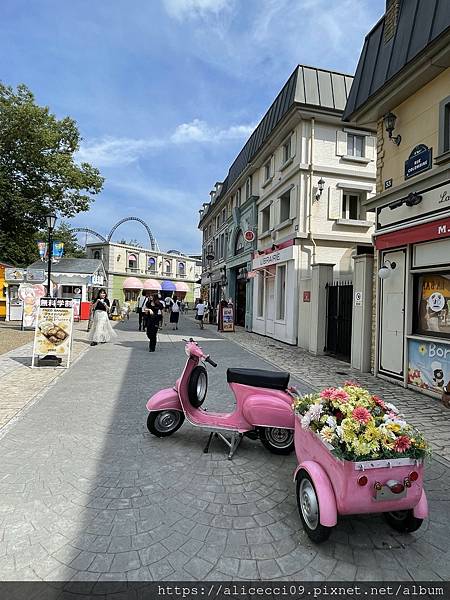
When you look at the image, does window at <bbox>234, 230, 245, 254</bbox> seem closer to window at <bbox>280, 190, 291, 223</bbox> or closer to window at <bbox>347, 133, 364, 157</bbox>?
window at <bbox>280, 190, 291, 223</bbox>

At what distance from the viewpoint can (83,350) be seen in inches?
416

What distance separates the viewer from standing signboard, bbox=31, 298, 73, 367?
8062 millimetres

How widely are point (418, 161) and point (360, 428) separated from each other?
19.8 ft

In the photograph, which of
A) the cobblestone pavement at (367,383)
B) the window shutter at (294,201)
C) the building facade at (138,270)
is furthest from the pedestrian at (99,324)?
the building facade at (138,270)

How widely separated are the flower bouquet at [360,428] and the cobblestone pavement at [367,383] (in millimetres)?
1977

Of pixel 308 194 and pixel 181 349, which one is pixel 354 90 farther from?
pixel 181 349

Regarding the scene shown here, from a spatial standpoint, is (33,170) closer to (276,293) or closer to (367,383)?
(276,293)

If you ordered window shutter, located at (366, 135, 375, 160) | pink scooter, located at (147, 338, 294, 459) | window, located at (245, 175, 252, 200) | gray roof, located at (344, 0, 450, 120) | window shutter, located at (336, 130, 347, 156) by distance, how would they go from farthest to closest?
window, located at (245, 175, 252, 200) < window shutter, located at (366, 135, 375, 160) < window shutter, located at (336, 130, 347, 156) < gray roof, located at (344, 0, 450, 120) < pink scooter, located at (147, 338, 294, 459)

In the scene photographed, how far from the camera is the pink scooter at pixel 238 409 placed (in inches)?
142

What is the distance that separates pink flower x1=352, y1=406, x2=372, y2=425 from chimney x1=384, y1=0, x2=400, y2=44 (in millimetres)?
7885

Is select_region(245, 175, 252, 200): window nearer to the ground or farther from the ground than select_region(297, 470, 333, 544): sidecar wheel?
farther from the ground

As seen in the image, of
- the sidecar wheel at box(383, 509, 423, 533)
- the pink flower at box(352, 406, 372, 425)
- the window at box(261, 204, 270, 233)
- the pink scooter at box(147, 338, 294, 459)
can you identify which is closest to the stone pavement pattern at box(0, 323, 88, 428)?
the pink scooter at box(147, 338, 294, 459)

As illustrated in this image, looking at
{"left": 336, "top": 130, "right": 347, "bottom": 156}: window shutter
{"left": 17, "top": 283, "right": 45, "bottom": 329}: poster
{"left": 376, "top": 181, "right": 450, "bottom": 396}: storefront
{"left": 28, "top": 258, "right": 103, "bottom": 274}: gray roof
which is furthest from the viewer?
{"left": 28, "top": 258, "right": 103, "bottom": 274}: gray roof

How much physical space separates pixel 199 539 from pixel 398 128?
795 cm
